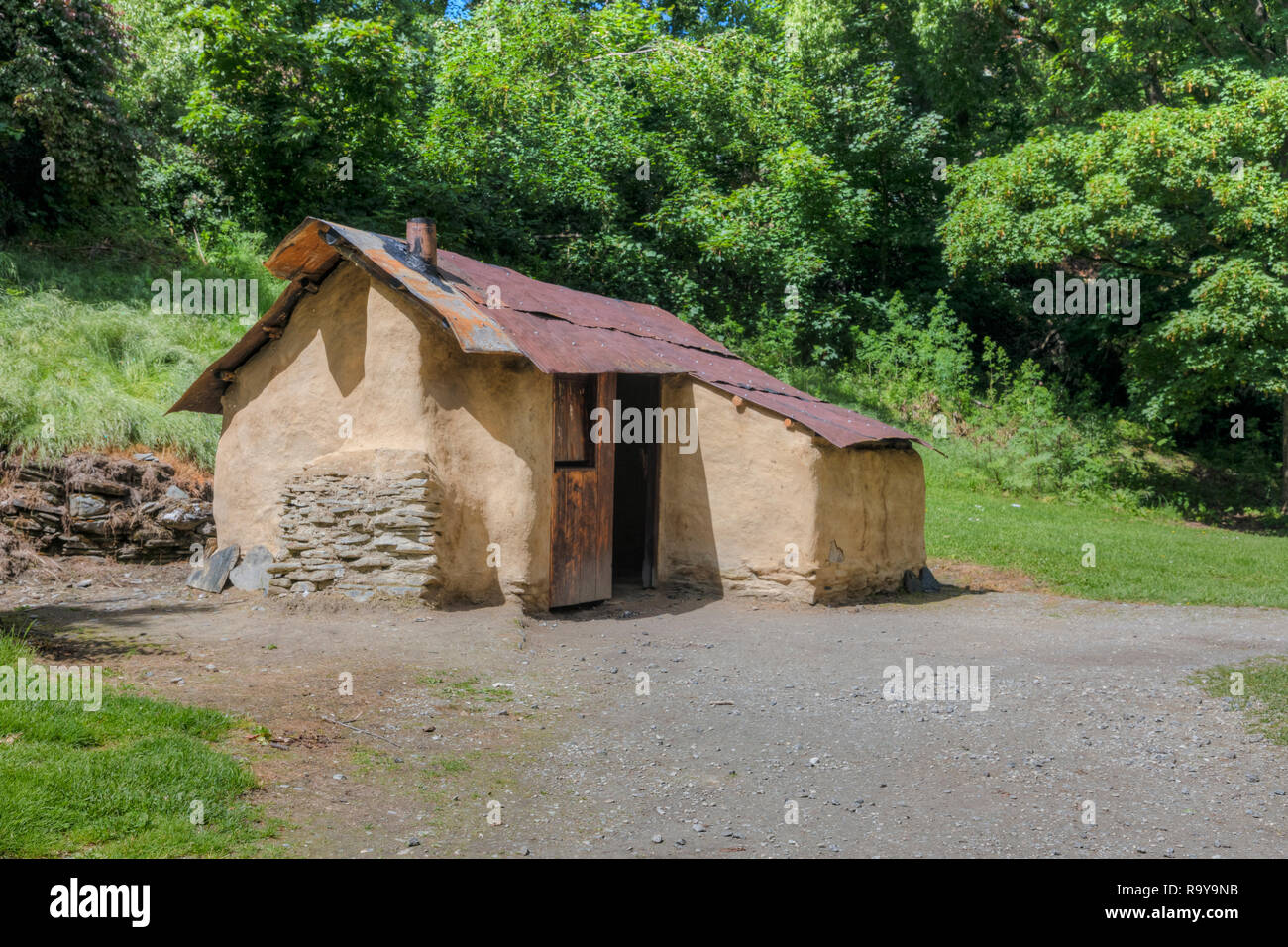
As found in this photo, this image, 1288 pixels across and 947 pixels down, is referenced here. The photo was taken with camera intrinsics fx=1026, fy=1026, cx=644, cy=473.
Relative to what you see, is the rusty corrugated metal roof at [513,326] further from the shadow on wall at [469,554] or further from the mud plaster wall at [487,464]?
the shadow on wall at [469,554]

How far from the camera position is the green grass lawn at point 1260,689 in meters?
7.55

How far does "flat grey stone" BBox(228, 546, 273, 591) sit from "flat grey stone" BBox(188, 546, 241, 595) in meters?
0.10

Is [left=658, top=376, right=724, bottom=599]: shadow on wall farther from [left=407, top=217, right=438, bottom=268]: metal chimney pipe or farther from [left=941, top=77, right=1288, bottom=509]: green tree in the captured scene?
[left=941, top=77, right=1288, bottom=509]: green tree

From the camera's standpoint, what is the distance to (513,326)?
37.9ft

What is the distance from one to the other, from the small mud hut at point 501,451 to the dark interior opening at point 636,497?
0.19 ft

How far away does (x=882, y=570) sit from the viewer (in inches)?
532

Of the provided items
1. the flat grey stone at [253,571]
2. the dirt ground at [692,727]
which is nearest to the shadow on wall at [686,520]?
the dirt ground at [692,727]

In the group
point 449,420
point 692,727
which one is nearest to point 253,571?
point 449,420

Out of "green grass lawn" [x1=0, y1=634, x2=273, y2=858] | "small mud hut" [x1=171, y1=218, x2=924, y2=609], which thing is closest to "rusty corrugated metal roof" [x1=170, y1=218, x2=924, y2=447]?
"small mud hut" [x1=171, y1=218, x2=924, y2=609]

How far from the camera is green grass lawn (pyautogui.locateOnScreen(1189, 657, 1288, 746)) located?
7.55 metres
